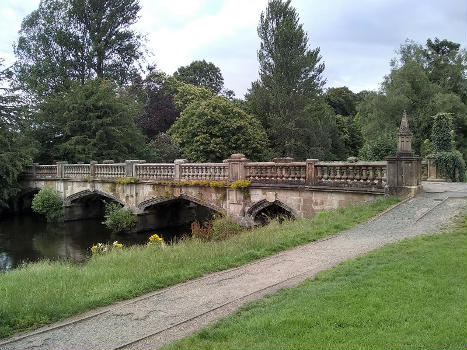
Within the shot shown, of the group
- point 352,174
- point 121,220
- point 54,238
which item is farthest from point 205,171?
point 54,238

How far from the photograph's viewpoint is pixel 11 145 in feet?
88.2

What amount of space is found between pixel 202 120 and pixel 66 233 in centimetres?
1179

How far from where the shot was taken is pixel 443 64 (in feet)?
139

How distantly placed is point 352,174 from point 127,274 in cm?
826

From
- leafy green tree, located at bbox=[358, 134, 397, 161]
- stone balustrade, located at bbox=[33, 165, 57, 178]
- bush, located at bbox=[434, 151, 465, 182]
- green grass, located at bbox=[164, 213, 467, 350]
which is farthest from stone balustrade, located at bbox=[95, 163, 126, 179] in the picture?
green grass, located at bbox=[164, 213, 467, 350]

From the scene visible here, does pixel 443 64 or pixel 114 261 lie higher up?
pixel 443 64

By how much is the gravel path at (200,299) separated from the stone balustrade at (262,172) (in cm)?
320

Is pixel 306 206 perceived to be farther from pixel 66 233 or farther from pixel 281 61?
pixel 281 61

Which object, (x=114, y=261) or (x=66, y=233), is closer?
(x=114, y=261)

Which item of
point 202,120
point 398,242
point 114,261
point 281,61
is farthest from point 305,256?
point 281,61

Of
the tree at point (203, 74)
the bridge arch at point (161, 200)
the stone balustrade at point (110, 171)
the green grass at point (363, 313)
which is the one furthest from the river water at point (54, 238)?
the tree at point (203, 74)

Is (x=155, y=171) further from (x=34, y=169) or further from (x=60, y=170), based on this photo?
(x=34, y=169)

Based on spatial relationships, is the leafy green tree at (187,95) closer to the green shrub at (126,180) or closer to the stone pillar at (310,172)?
the green shrub at (126,180)

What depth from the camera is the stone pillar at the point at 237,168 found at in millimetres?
17203
